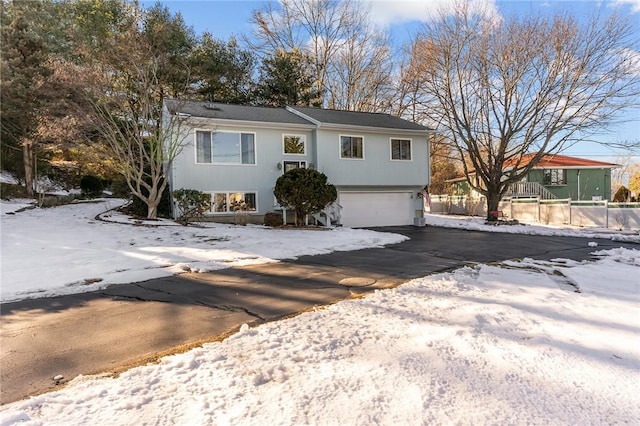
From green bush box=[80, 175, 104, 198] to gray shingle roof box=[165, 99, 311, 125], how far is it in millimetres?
9871

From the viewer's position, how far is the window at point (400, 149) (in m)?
18.3

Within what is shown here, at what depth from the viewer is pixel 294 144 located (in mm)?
16828

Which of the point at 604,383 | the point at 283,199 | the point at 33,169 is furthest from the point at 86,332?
the point at 33,169

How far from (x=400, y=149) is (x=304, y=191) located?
6.83 meters

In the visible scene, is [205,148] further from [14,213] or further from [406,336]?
[406,336]

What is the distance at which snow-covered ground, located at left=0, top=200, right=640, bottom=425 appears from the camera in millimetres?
2422

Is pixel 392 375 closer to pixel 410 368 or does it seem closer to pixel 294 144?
pixel 410 368

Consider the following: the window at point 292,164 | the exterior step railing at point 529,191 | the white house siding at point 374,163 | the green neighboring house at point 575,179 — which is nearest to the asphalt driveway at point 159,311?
the window at point 292,164

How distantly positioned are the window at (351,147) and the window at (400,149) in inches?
71.7

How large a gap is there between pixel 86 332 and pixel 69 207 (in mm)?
15773

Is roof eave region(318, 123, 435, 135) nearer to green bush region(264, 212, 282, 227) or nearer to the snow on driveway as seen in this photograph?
green bush region(264, 212, 282, 227)

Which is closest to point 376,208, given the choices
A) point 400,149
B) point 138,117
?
point 400,149

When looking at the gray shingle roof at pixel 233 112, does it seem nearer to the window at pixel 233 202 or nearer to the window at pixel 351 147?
the window at pixel 351 147

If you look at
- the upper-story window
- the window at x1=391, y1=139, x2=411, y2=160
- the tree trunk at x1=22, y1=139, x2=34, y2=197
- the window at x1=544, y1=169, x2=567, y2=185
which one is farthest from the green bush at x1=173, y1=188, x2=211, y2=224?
the window at x1=544, y1=169, x2=567, y2=185
